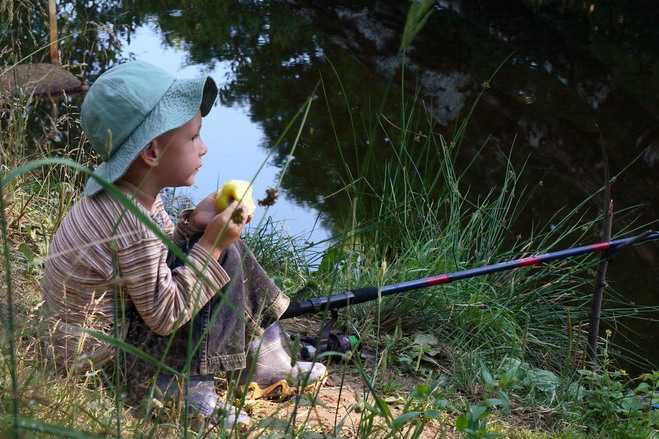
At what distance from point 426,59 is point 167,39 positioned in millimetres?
2027

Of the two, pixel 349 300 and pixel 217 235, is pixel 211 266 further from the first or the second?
pixel 349 300

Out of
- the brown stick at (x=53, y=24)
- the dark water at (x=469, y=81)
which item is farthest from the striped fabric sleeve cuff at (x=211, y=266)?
the brown stick at (x=53, y=24)

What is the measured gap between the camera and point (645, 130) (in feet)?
19.4

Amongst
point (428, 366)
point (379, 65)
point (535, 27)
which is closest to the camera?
point (428, 366)

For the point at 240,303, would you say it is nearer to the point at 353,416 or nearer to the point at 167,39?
the point at 353,416

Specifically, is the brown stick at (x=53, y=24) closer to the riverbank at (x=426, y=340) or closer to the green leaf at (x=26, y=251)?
the riverbank at (x=426, y=340)

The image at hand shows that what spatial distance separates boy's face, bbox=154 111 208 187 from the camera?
2.03 meters

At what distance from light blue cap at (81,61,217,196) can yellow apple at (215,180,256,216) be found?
18 cm

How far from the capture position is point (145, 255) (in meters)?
1.89

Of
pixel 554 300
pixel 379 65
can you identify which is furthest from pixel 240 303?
pixel 379 65

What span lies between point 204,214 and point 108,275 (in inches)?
13.3

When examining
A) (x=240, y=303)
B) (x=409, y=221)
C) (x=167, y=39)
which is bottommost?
(x=167, y=39)

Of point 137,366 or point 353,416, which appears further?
point 353,416

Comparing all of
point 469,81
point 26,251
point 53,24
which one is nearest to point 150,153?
point 26,251
